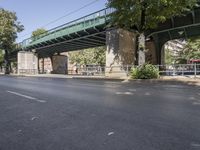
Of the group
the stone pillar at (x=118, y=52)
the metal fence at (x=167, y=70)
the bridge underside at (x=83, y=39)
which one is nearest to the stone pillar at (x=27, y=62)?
the bridge underside at (x=83, y=39)

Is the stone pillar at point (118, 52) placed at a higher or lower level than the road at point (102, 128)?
higher

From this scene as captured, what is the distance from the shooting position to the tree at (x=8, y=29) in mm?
71375

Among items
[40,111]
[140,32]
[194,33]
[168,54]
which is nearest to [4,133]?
[40,111]

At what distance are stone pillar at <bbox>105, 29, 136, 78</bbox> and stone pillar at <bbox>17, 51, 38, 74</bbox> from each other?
37.4m

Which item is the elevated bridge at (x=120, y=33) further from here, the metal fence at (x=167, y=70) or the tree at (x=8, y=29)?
the tree at (x=8, y=29)

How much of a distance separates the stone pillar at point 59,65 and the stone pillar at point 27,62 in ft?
19.3

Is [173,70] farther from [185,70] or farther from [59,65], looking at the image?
[59,65]

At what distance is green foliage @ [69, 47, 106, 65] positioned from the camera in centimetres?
8188

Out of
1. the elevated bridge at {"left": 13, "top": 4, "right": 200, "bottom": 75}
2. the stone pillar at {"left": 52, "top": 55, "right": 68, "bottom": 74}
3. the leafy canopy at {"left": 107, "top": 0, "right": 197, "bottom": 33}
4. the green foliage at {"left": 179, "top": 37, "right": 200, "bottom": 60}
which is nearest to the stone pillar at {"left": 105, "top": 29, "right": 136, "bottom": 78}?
the elevated bridge at {"left": 13, "top": 4, "right": 200, "bottom": 75}

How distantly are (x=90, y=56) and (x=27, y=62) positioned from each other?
20609 millimetres

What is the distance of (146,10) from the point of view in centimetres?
2670

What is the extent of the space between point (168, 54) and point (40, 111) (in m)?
109

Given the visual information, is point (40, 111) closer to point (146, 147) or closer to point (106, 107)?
point (106, 107)

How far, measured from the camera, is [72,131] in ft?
19.2
